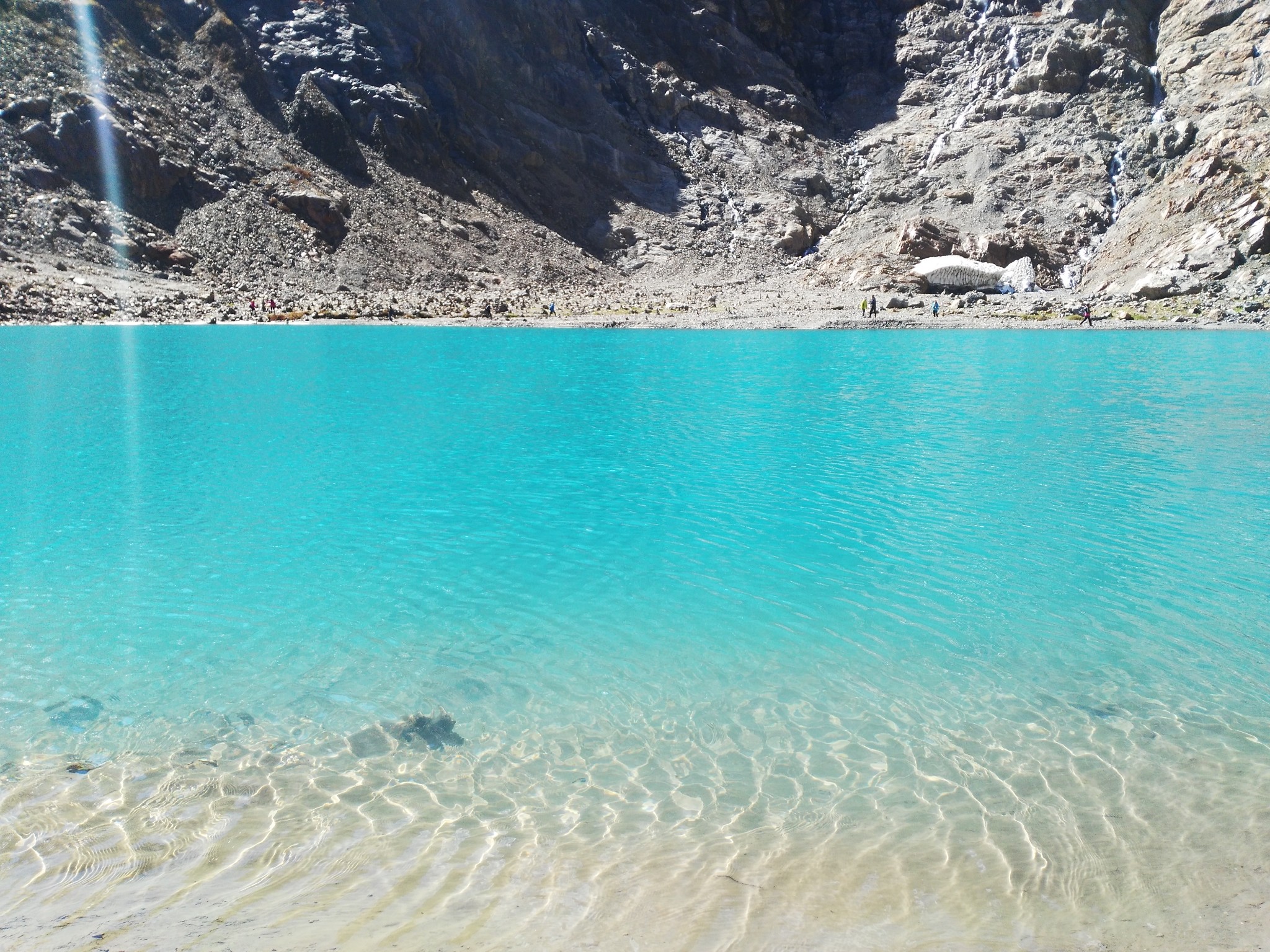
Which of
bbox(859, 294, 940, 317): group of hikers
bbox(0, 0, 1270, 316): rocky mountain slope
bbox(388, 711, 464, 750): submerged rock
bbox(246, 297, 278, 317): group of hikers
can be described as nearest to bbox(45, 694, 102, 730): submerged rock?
bbox(388, 711, 464, 750): submerged rock

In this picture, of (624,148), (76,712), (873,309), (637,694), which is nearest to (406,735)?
(637,694)

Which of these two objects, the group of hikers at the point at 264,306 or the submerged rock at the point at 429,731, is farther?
the group of hikers at the point at 264,306

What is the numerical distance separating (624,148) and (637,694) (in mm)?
72332

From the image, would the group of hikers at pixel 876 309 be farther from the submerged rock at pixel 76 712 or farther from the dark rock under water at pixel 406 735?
the submerged rock at pixel 76 712

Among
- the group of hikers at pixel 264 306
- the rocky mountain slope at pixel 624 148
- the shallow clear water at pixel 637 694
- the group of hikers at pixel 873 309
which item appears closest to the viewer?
the shallow clear water at pixel 637 694

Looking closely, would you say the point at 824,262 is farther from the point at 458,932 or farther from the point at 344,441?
the point at 458,932

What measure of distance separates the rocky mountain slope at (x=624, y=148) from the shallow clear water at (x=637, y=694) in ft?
138

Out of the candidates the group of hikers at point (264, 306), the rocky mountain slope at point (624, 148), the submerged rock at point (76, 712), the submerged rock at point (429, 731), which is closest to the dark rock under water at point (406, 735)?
the submerged rock at point (429, 731)

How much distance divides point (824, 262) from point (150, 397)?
51.3 metres

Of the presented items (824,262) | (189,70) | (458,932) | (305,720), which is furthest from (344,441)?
(189,70)

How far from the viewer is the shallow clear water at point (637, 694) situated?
4508 mm

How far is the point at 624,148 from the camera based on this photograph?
2879 inches

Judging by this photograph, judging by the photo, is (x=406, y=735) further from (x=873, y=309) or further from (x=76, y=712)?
(x=873, y=309)

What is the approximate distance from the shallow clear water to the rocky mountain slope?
42031 mm
